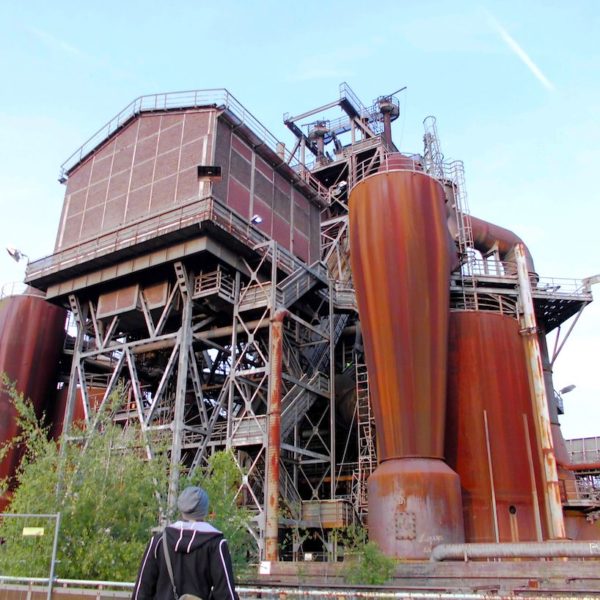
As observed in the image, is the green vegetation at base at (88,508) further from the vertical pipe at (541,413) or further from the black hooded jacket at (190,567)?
the vertical pipe at (541,413)

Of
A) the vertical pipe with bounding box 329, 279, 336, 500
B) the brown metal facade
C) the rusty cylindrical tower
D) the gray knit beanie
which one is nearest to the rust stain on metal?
the rusty cylindrical tower

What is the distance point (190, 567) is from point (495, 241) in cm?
3506

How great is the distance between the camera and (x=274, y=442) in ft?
78.8

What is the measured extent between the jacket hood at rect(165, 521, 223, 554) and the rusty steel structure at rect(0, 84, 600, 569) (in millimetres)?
11796

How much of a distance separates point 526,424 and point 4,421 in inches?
910

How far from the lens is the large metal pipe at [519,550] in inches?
739

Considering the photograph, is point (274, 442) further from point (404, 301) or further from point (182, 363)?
point (404, 301)

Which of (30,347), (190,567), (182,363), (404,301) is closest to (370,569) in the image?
(404,301)

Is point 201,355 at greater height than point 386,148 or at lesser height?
lesser

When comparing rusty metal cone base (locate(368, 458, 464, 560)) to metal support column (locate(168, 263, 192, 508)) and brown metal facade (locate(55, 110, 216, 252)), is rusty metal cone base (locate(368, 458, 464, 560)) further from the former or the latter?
brown metal facade (locate(55, 110, 216, 252))

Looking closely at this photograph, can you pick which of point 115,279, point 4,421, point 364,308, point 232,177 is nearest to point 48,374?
point 4,421

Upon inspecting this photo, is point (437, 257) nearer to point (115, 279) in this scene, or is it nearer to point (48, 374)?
point (115, 279)

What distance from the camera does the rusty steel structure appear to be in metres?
23.0

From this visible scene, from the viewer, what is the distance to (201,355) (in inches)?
1277
